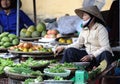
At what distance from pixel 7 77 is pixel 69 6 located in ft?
15.2

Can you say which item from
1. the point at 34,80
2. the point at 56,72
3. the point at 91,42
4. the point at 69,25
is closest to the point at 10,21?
the point at 69,25

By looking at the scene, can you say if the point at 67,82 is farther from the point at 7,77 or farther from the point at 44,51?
the point at 44,51

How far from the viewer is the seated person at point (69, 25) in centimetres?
785

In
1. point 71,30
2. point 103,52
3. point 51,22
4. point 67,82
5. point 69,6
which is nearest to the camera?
point 67,82

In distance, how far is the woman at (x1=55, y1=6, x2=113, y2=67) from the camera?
653cm

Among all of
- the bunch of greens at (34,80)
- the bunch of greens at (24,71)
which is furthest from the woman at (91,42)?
the bunch of greens at (34,80)

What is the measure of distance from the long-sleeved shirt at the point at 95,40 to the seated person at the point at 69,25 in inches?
32.3

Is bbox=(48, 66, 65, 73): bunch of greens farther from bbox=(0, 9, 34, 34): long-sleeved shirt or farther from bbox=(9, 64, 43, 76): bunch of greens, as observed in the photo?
bbox=(0, 9, 34, 34): long-sleeved shirt

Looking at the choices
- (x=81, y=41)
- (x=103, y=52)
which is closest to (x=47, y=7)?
(x=81, y=41)

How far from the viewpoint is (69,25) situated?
7938 millimetres

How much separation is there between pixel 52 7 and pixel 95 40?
11.9 ft

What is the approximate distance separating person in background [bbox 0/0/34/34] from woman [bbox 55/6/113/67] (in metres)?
2.32

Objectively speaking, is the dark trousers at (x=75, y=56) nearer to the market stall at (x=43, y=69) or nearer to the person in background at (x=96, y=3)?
the market stall at (x=43, y=69)

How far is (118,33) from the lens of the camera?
797cm
